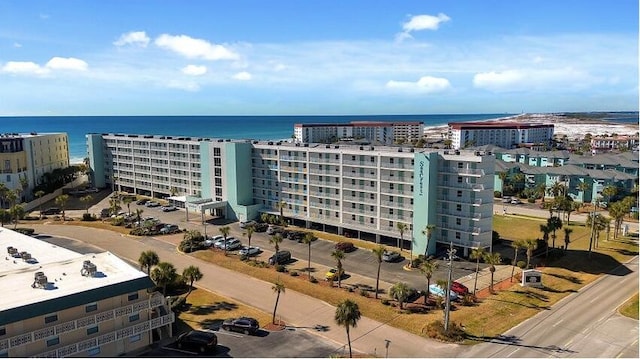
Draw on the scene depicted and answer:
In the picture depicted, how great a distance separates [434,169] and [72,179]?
104775mm

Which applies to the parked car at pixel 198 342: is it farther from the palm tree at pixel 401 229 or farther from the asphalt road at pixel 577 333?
the palm tree at pixel 401 229

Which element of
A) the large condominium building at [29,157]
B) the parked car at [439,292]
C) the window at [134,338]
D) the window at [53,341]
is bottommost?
the parked car at [439,292]

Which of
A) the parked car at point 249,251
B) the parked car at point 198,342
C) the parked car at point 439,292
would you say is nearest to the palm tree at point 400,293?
the parked car at point 439,292

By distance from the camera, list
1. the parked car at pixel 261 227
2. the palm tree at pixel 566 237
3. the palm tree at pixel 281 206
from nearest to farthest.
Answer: the palm tree at pixel 566 237 < the parked car at pixel 261 227 < the palm tree at pixel 281 206

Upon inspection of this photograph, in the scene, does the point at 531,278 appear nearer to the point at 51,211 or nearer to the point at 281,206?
the point at 281,206

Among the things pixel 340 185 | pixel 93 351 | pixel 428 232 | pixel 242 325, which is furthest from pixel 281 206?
pixel 93 351

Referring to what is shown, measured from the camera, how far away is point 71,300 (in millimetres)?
38312

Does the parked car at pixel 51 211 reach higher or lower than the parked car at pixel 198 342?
higher

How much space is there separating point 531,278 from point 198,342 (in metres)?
41.7

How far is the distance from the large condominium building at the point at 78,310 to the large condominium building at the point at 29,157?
78.2m

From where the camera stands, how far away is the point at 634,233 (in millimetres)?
Answer: 88125

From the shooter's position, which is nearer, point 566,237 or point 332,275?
point 332,275

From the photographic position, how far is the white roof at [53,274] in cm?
3834

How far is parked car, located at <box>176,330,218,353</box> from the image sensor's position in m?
43.1
